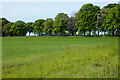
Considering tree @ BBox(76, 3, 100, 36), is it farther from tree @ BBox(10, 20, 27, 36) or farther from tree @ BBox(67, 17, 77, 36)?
tree @ BBox(10, 20, 27, 36)

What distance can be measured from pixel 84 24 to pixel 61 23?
10583 millimetres

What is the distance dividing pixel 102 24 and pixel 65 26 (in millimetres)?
15035

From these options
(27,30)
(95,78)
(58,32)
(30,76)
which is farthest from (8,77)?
(27,30)

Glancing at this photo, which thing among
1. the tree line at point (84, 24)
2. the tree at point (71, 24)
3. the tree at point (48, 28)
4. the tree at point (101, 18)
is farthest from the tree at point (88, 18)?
the tree at point (48, 28)

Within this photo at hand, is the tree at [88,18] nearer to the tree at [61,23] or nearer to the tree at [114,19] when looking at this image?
the tree at [114,19]

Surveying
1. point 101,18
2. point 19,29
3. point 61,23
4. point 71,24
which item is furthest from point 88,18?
point 19,29

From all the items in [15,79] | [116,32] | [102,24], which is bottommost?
[15,79]

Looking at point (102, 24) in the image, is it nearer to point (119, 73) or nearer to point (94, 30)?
point (94, 30)

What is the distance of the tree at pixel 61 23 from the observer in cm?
4291

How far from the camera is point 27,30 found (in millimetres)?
50312

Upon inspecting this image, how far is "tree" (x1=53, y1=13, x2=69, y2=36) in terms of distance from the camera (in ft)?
141

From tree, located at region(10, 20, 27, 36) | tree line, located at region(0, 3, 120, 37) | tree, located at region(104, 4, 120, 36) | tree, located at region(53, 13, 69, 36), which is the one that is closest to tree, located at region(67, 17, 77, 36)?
tree line, located at region(0, 3, 120, 37)

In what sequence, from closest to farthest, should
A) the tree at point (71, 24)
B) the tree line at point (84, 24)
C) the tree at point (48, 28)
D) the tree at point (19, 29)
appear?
the tree line at point (84, 24)
the tree at point (71, 24)
the tree at point (48, 28)
the tree at point (19, 29)

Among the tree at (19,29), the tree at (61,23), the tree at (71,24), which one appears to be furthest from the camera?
the tree at (19,29)
